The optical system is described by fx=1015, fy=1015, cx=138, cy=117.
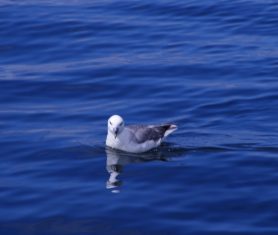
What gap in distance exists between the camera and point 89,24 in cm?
3011

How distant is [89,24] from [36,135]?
32.2 feet

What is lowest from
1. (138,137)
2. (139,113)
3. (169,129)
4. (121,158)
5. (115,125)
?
(121,158)

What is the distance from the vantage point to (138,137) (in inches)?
779

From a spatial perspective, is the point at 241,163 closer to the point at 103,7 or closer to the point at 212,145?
the point at 212,145

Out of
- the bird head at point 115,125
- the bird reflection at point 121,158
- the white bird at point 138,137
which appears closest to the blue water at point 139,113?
the bird reflection at point 121,158

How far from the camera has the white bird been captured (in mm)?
19766

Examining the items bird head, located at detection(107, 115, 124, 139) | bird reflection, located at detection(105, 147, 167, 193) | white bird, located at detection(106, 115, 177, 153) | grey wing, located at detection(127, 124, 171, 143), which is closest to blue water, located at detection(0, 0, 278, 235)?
bird reflection, located at detection(105, 147, 167, 193)

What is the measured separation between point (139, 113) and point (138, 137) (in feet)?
7.70

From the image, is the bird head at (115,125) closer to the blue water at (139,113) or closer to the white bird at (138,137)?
the white bird at (138,137)

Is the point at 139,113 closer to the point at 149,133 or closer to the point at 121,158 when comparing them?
the point at 149,133

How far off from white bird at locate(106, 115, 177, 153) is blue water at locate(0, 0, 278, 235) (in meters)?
0.20

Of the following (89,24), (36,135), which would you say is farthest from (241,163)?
(89,24)

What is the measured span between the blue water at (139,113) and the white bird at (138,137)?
0.20m

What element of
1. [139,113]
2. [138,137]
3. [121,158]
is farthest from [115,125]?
[139,113]
